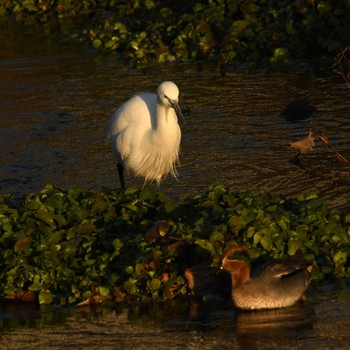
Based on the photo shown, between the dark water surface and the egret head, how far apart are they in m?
→ 1.10

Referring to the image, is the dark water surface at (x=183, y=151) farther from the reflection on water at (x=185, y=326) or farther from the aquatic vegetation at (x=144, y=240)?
the aquatic vegetation at (x=144, y=240)

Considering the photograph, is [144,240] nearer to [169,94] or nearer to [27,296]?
[27,296]

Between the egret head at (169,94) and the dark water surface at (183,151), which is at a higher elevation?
the egret head at (169,94)

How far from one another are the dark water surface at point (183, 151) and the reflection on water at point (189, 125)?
0.6 inches

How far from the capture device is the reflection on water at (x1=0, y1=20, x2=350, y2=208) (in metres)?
11.1

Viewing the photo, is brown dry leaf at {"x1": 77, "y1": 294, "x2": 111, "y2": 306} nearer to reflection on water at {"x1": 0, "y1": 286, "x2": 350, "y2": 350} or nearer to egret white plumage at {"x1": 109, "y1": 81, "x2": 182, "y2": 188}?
reflection on water at {"x1": 0, "y1": 286, "x2": 350, "y2": 350}

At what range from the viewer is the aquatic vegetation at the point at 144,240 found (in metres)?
8.16

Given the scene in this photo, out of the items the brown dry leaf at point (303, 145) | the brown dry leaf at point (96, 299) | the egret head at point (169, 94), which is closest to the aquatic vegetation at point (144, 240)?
the brown dry leaf at point (96, 299)

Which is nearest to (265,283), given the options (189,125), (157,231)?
(157,231)

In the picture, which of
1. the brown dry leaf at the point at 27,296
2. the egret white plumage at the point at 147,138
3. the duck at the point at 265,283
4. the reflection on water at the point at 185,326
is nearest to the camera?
the reflection on water at the point at 185,326

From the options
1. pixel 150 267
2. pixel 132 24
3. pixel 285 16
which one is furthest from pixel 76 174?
pixel 132 24

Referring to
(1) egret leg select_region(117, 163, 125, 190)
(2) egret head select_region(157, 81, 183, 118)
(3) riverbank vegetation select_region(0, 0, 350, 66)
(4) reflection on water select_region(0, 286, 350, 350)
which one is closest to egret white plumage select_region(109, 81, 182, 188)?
(1) egret leg select_region(117, 163, 125, 190)

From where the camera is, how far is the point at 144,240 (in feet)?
28.1

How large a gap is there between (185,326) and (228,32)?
31.2ft
